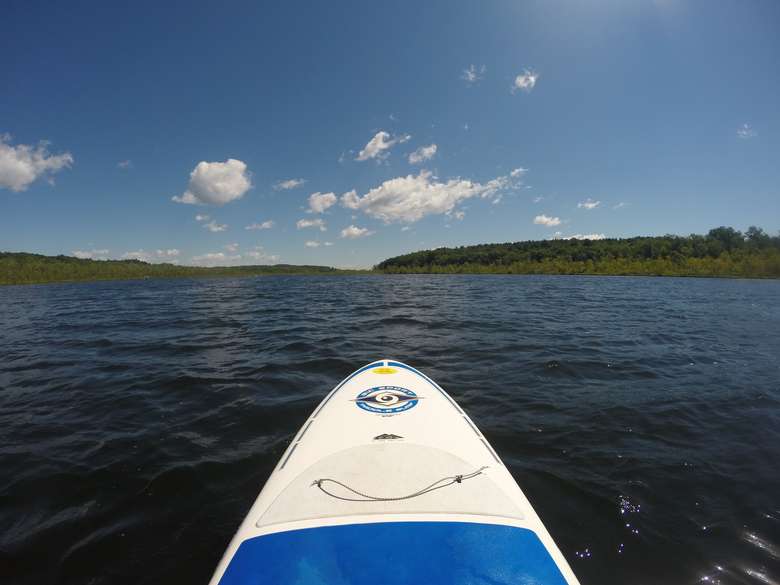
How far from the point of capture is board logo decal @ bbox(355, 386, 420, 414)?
169 inches

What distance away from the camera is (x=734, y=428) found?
4.93m

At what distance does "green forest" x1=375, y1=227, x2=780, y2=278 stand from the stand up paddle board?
73.4 meters

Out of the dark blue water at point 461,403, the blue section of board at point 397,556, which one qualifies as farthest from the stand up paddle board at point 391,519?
the dark blue water at point 461,403

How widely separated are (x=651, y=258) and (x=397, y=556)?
9557 centimetres

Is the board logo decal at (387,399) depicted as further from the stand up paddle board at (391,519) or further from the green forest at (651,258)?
the green forest at (651,258)

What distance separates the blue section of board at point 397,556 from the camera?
1.86 metres

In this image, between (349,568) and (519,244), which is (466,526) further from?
(519,244)

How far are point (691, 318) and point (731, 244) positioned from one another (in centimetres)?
8273

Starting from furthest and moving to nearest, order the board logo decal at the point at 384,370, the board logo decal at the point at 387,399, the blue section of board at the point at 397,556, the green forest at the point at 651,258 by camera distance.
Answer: the green forest at the point at 651,258
the board logo decal at the point at 384,370
the board logo decal at the point at 387,399
the blue section of board at the point at 397,556

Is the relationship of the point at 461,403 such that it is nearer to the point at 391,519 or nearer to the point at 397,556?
the point at 391,519

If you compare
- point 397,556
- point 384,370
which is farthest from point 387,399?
point 397,556

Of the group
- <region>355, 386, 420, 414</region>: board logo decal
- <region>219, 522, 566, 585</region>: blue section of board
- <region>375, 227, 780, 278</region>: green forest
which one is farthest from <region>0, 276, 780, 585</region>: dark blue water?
<region>375, 227, 780, 278</region>: green forest

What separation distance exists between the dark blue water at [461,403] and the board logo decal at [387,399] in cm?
131

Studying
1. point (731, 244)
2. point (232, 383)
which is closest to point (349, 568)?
point (232, 383)
